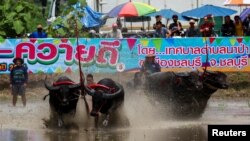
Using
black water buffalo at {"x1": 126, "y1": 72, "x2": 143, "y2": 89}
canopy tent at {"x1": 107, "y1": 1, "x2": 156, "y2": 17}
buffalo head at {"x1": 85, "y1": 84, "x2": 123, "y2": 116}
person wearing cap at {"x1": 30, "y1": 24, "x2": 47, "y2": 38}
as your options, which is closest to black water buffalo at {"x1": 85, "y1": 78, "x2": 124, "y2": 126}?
buffalo head at {"x1": 85, "y1": 84, "x2": 123, "y2": 116}

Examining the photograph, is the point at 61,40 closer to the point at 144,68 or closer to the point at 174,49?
the point at 174,49

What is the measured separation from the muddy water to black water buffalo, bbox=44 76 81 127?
178 millimetres

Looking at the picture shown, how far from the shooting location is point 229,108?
64.2 ft

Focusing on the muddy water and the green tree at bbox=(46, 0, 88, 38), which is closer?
the muddy water

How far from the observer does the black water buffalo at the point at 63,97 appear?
15.4 metres

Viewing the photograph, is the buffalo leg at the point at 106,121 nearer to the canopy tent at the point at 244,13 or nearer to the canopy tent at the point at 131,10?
the canopy tent at the point at 131,10

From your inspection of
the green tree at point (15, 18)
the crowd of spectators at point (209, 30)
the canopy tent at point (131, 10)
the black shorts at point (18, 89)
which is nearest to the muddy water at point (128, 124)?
the black shorts at point (18, 89)

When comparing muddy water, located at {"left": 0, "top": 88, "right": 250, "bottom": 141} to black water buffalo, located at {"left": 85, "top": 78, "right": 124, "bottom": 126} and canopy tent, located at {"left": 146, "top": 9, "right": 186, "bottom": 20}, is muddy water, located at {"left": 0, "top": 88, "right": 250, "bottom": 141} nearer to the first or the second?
black water buffalo, located at {"left": 85, "top": 78, "right": 124, "bottom": 126}

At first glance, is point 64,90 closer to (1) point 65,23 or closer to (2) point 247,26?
(1) point 65,23

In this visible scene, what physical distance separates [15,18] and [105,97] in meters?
9.88

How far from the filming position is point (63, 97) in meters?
15.4

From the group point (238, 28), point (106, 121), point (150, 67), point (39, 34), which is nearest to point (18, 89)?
point (150, 67)

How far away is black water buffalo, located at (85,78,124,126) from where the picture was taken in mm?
15297

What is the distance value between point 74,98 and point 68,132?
0.74 meters
